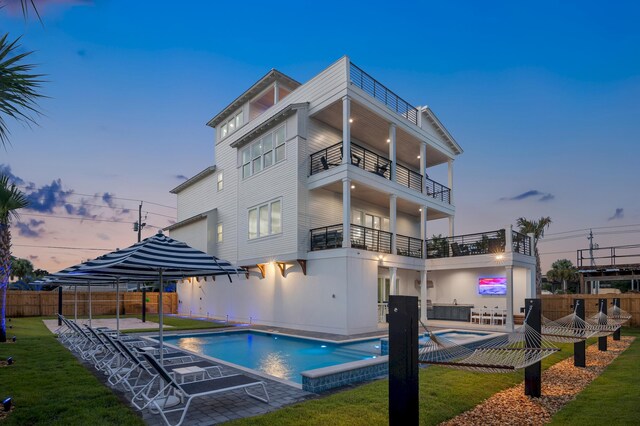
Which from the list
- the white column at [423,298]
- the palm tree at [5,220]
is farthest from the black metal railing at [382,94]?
the palm tree at [5,220]

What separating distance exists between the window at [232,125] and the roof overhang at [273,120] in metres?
2.14

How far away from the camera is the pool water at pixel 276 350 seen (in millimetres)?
9906

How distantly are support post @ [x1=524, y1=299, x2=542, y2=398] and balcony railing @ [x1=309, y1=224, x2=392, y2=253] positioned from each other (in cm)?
941

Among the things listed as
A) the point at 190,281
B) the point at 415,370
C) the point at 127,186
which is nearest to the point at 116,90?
the point at 190,281

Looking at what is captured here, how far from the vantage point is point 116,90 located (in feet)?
87.0

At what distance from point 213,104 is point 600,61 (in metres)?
30.8

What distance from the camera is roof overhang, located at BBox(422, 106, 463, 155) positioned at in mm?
21344

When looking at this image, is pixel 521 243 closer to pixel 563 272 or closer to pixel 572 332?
pixel 572 332

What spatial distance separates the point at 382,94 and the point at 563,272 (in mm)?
42620

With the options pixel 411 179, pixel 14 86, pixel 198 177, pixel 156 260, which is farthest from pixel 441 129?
pixel 14 86

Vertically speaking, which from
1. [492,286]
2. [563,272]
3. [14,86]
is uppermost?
[14,86]

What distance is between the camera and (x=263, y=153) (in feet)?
62.6

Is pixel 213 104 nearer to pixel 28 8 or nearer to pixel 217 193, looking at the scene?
pixel 217 193

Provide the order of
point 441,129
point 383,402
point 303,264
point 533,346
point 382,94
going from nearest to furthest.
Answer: point 383,402 → point 533,346 → point 303,264 → point 382,94 → point 441,129
